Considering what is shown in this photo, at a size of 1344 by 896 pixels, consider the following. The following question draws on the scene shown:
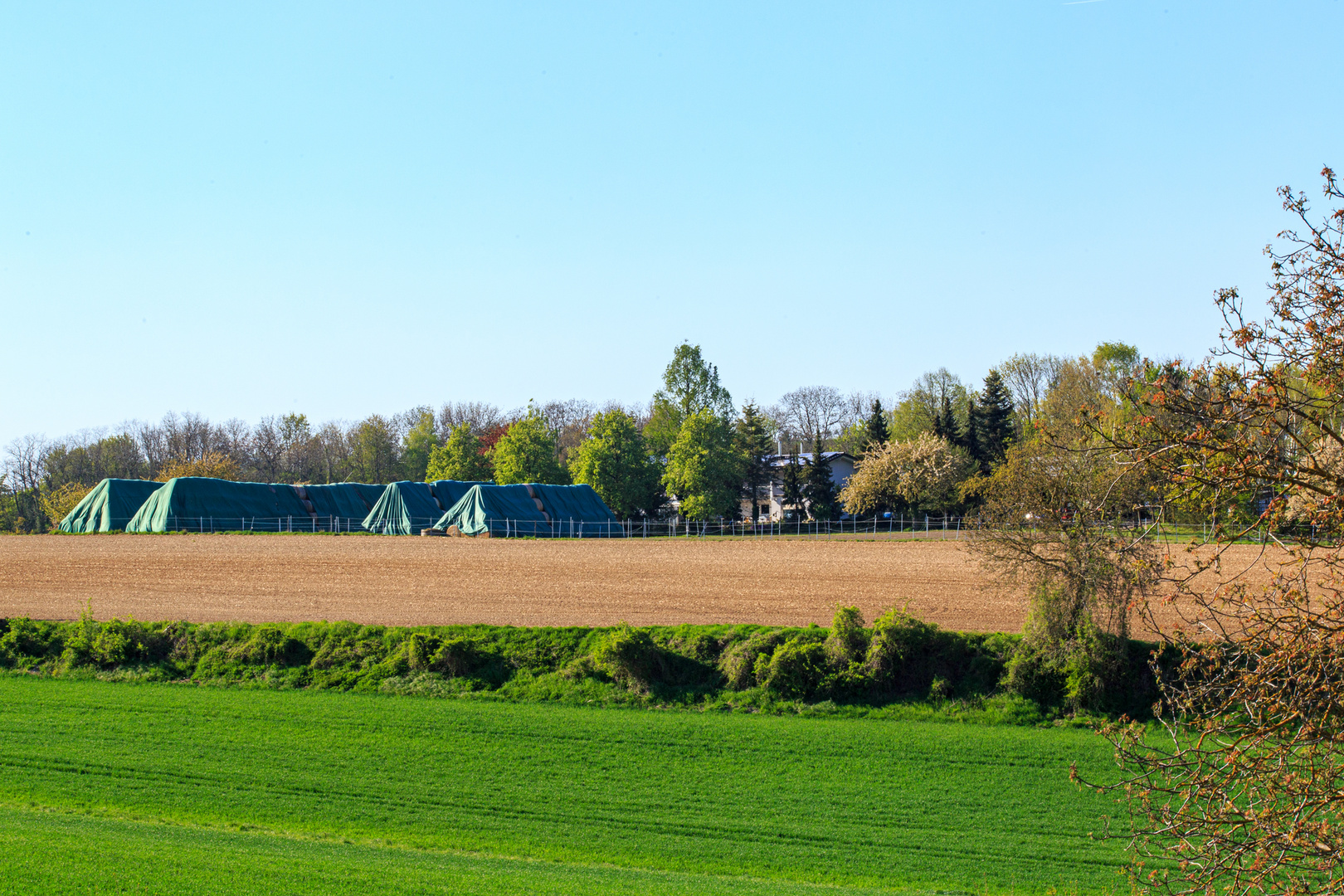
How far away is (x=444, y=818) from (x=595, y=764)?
255cm

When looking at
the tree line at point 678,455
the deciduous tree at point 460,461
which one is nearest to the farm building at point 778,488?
the tree line at point 678,455

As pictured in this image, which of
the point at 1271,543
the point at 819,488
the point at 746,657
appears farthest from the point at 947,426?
the point at 1271,543

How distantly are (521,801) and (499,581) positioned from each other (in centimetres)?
1656

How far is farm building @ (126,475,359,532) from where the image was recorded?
4672cm

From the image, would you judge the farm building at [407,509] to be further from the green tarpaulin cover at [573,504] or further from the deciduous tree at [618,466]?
the deciduous tree at [618,466]

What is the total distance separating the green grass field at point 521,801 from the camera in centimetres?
944

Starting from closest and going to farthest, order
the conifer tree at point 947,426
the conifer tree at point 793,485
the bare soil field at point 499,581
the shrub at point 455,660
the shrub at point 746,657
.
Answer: the shrub at point 746,657 → the shrub at point 455,660 → the bare soil field at point 499,581 → the conifer tree at point 947,426 → the conifer tree at point 793,485

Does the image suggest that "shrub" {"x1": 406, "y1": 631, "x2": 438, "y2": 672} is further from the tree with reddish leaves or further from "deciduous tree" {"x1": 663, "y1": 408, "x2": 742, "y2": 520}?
"deciduous tree" {"x1": 663, "y1": 408, "x2": 742, "y2": 520}

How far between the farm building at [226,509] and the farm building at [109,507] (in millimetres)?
736

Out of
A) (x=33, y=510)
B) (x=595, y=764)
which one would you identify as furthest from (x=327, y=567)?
(x=33, y=510)

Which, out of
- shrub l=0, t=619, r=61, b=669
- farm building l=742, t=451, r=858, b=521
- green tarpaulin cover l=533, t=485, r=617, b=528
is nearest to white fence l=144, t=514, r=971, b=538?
green tarpaulin cover l=533, t=485, r=617, b=528

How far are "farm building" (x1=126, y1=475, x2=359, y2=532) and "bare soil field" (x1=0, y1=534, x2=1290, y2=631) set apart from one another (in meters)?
6.19

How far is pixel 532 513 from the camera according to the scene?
1989 inches

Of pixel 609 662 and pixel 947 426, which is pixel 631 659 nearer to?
pixel 609 662
